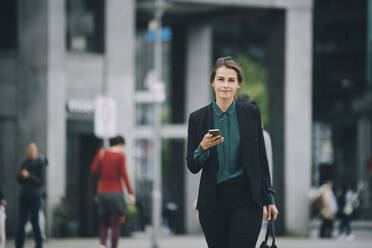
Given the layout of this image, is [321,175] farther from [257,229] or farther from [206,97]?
[257,229]

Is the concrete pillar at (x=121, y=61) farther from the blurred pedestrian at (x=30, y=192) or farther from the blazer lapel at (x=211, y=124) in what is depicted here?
the blazer lapel at (x=211, y=124)

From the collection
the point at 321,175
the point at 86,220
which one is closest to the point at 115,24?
the point at 86,220

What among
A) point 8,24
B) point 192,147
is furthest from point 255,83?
point 192,147

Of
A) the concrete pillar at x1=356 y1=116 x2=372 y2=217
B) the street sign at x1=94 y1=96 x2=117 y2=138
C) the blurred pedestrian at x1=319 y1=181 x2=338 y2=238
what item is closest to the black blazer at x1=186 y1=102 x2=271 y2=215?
the street sign at x1=94 y1=96 x2=117 y2=138

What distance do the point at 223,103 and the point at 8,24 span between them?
1754 cm

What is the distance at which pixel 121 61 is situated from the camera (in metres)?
24.7

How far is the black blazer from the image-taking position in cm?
604

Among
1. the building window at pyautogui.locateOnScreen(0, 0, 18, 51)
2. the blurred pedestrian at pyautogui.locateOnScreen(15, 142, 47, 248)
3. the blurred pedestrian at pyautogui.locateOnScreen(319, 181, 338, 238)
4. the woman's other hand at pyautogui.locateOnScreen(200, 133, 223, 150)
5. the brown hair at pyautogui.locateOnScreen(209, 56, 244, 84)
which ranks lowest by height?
the blurred pedestrian at pyautogui.locateOnScreen(319, 181, 338, 238)

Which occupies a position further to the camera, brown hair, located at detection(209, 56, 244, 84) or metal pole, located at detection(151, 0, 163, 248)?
metal pole, located at detection(151, 0, 163, 248)

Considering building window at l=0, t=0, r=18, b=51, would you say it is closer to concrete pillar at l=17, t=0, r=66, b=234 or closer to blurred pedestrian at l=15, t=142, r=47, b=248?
concrete pillar at l=17, t=0, r=66, b=234

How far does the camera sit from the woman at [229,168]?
6.04 m

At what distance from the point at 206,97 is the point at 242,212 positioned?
972 inches

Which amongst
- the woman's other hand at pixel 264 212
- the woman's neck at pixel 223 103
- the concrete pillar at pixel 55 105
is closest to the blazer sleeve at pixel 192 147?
the woman's neck at pixel 223 103

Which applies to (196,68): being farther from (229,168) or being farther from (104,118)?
(229,168)
